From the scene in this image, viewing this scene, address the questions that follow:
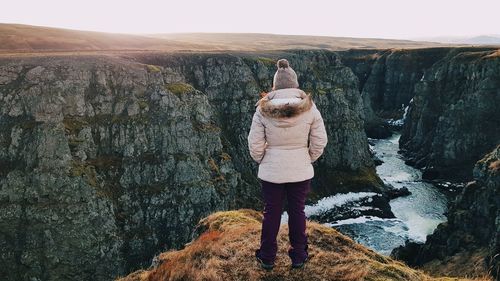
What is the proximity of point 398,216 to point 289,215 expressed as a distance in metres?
74.4

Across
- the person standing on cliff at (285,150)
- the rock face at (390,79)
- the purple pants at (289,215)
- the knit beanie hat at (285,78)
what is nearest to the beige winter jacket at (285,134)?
the person standing on cliff at (285,150)

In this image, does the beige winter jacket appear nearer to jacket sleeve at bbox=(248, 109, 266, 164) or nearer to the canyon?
jacket sleeve at bbox=(248, 109, 266, 164)

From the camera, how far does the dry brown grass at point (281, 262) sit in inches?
533

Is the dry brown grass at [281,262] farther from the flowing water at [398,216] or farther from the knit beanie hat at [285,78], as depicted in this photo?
the flowing water at [398,216]

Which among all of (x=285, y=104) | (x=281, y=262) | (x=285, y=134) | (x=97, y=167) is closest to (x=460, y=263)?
(x=281, y=262)

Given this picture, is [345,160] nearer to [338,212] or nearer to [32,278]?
[338,212]

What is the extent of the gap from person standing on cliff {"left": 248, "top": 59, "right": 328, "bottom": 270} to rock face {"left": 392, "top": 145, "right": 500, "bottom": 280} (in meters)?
34.6

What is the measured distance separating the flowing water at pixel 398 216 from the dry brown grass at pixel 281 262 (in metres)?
55.0

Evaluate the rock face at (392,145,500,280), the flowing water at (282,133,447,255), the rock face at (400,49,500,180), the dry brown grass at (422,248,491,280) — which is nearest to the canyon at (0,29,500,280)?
the rock face at (392,145,500,280)

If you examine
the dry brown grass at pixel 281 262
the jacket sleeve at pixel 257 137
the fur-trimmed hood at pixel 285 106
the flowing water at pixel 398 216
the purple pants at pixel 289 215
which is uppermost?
the fur-trimmed hood at pixel 285 106

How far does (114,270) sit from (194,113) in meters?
26.4

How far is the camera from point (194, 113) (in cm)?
7231

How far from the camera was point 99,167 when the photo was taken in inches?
2413

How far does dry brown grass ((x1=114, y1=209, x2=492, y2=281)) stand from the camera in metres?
13.5
